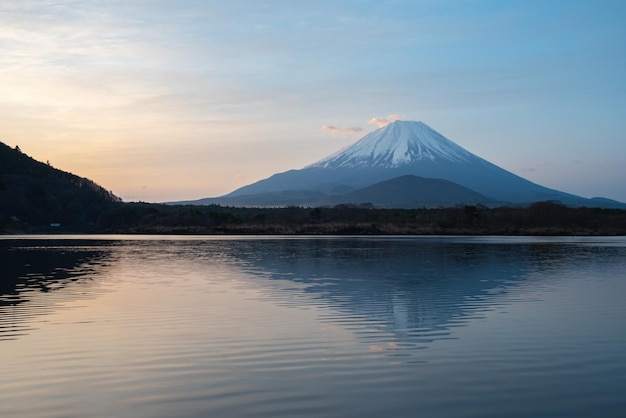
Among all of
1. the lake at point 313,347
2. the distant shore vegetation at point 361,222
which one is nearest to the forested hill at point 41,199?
the distant shore vegetation at point 361,222

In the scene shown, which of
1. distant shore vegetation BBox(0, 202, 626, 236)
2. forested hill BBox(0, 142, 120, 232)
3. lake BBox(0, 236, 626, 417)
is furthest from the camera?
forested hill BBox(0, 142, 120, 232)

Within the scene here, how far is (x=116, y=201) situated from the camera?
106 metres

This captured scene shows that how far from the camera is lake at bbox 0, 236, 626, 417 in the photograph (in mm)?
7754

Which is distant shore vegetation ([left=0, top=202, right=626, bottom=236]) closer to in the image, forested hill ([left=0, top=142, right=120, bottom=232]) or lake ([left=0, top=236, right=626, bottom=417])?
forested hill ([left=0, top=142, right=120, bottom=232])

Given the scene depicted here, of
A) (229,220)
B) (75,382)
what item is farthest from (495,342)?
(229,220)

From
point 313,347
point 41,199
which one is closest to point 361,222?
point 41,199

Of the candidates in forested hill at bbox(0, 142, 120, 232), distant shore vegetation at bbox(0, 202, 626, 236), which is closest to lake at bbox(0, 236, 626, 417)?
distant shore vegetation at bbox(0, 202, 626, 236)

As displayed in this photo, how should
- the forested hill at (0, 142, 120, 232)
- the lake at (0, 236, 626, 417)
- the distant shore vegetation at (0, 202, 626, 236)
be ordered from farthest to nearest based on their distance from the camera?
the forested hill at (0, 142, 120, 232)
the distant shore vegetation at (0, 202, 626, 236)
the lake at (0, 236, 626, 417)

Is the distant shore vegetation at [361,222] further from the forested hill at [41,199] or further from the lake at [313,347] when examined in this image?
the lake at [313,347]

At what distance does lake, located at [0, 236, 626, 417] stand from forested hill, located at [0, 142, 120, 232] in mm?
68230

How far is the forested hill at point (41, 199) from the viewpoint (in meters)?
85.9

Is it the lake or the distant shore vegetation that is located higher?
the distant shore vegetation

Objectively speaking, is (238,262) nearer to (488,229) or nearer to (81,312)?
(81,312)

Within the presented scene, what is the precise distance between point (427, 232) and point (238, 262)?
4243 centimetres
